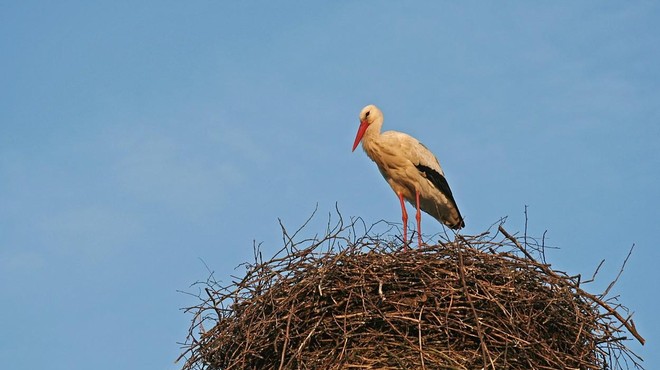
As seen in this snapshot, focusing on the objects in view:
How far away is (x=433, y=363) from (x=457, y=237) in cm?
87

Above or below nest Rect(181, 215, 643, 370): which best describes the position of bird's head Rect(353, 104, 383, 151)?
above

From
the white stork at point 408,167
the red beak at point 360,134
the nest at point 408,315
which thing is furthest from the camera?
the red beak at point 360,134

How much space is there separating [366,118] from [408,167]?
601 mm

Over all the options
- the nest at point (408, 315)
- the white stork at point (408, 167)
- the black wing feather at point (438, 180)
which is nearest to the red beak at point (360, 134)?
the white stork at point (408, 167)

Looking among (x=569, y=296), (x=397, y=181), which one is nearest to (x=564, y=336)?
(x=569, y=296)

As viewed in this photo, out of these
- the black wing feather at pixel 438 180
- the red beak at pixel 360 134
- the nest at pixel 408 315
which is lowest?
the nest at pixel 408 315

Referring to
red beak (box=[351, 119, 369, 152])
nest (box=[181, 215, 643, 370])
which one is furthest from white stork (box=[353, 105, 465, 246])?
nest (box=[181, 215, 643, 370])

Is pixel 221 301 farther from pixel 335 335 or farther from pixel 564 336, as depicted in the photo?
pixel 564 336

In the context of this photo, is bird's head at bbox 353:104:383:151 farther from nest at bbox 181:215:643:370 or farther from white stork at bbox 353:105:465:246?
nest at bbox 181:215:643:370

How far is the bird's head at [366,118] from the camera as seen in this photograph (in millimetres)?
9734

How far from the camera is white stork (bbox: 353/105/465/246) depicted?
9.53 metres

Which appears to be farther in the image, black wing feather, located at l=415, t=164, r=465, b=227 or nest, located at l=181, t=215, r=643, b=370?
black wing feather, located at l=415, t=164, r=465, b=227

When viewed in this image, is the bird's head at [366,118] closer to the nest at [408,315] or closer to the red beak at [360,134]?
the red beak at [360,134]

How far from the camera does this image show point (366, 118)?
9766 mm
